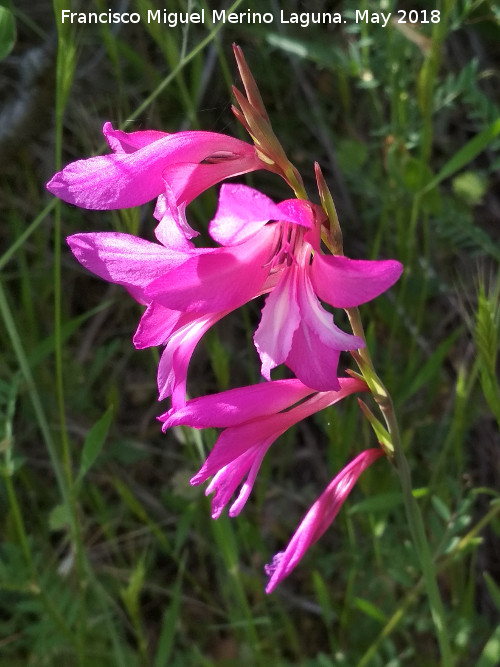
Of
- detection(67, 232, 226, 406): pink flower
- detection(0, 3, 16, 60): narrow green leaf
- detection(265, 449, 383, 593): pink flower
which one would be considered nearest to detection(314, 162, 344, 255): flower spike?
detection(67, 232, 226, 406): pink flower

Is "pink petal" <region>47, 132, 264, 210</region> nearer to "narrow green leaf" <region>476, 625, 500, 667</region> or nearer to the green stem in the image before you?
the green stem

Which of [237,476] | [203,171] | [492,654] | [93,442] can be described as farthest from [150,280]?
[492,654]

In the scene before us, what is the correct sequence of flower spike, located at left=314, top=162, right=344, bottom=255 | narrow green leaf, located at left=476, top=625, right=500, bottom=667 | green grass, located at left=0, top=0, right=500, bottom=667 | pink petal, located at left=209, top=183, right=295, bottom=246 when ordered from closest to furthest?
1. pink petal, located at left=209, top=183, right=295, bottom=246
2. flower spike, located at left=314, top=162, right=344, bottom=255
3. narrow green leaf, located at left=476, top=625, right=500, bottom=667
4. green grass, located at left=0, top=0, right=500, bottom=667

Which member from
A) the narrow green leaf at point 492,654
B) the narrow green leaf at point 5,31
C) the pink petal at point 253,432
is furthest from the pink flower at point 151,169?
the narrow green leaf at point 492,654

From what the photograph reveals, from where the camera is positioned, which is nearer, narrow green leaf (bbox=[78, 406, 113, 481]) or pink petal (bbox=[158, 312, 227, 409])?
pink petal (bbox=[158, 312, 227, 409])

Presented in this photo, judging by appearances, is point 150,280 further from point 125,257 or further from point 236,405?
point 236,405

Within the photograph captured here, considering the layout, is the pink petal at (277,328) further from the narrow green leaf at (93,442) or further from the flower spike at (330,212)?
the narrow green leaf at (93,442)

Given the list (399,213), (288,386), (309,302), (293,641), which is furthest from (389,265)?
(293,641)
